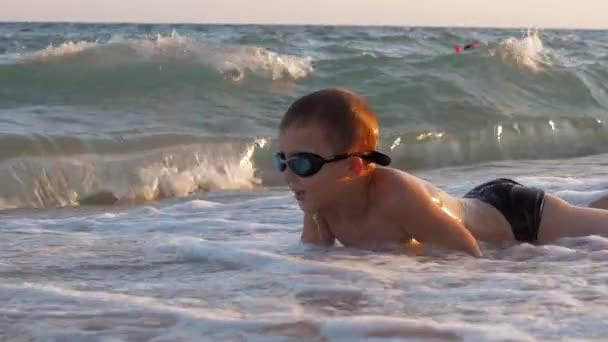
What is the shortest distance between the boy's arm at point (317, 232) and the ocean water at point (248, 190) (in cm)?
8

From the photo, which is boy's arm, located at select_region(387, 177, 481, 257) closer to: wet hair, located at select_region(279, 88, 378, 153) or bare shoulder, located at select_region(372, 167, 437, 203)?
bare shoulder, located at select_region(372, 167, 437, 203)

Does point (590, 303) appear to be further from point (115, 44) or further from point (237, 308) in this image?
point (115, 44)

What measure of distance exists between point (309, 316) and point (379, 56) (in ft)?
37.2

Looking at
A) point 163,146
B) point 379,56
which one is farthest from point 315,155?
point 379,56

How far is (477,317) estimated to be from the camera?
300 centimetres

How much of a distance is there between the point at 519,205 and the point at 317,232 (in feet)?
3.00

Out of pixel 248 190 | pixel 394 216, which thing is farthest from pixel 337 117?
pixel 248 190

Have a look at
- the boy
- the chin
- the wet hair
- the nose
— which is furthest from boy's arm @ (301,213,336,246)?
the wet hair

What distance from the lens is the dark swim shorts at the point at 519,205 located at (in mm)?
4449

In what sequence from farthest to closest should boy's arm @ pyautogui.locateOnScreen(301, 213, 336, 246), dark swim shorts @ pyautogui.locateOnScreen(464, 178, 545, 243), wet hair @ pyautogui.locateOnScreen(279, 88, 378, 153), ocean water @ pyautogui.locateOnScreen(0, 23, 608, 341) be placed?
dark swim shorts @ pyautogui.locateOnScreen(464, 178, 545, 243)
boy's arm @ pyautogui.locateOnScreen(301, 213, 336, 246)
wet hair @ pyautogui.locateOnScreen(279, 88, 378, 153)
ocean water @ pyautogui.locateOnScreen(0, 23, 608, 341)

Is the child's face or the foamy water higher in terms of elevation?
the child's face

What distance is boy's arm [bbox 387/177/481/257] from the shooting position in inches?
156

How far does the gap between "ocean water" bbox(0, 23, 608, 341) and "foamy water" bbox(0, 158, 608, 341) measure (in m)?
0.01

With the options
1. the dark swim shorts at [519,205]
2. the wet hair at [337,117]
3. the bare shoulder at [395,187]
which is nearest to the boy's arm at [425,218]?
the bare shoulder at [395,187]
